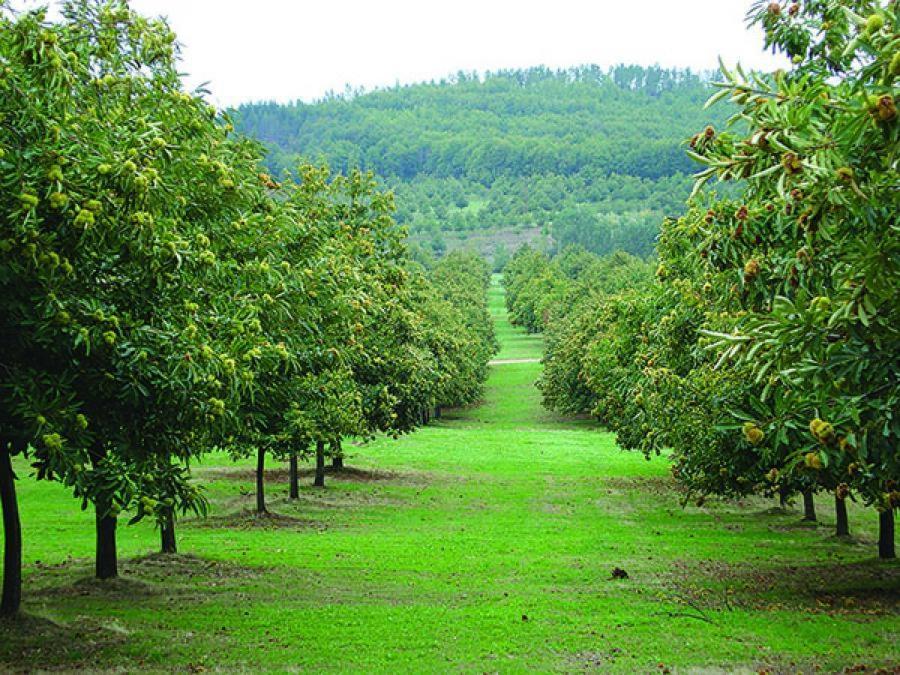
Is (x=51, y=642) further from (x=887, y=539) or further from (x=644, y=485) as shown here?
(x=644, y=485)

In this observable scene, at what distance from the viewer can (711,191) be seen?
1516 cm

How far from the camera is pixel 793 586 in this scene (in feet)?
63.7

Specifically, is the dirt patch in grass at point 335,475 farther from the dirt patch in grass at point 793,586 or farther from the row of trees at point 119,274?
the row of trees at point 119,274

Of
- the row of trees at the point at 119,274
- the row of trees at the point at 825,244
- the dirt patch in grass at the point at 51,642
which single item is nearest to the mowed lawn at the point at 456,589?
the dirt patch in grass at the point at 51,642

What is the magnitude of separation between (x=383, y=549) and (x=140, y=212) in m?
15.8

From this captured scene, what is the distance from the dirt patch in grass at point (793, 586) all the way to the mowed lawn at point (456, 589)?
0.27 ft

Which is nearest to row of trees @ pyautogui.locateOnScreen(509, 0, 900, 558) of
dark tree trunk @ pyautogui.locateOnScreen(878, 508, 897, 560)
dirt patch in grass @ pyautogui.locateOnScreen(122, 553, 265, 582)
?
dark tree trunk @ pyautogui.locateOnScreen(878, 508, 897, 560)

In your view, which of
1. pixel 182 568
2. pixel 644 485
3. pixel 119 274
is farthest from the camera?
pixel 644 485

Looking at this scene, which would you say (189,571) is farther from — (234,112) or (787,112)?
(787,112)

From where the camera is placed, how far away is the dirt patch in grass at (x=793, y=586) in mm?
17625

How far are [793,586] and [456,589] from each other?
7458mm

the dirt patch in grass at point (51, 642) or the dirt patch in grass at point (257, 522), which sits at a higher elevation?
the dirt patch in grass at point (51, 642)

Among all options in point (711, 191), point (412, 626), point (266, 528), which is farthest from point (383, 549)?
point (711, 191)

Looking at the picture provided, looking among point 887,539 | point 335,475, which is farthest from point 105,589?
point 335,475
